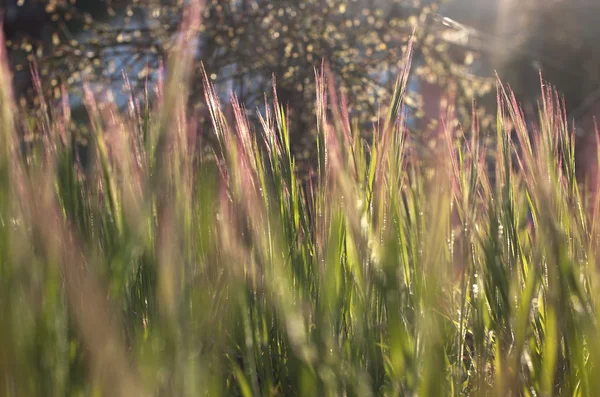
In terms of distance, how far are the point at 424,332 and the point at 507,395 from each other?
160 mm

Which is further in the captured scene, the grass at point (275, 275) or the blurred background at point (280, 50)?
the blurred background at point (280, 50)

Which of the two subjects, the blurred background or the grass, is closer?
the grass

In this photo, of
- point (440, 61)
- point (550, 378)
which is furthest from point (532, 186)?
point (440, 61)

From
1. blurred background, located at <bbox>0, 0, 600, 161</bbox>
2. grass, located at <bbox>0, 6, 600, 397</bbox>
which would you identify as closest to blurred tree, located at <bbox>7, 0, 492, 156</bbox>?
blurred background, located at <bbox>0, 0, 600, 161</bbox>

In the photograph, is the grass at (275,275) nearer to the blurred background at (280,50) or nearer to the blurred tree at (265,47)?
the blurred background at (280,50)

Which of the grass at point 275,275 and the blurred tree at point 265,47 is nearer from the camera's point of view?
the grass at point 275,275

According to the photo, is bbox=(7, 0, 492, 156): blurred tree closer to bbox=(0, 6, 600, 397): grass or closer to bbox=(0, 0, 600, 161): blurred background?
bbox=(0, 0, 600, 161): blurred background

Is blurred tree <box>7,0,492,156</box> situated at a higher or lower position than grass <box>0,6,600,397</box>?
higher

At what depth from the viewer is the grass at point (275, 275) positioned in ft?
2.60

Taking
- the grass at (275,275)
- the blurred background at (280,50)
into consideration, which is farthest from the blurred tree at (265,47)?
the grass at (275,275)

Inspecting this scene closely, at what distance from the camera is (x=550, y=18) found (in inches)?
448

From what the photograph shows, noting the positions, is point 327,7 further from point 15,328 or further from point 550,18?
point 550,18

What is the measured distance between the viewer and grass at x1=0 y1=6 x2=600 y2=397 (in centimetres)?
79

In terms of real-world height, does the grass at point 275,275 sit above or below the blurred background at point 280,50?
below
